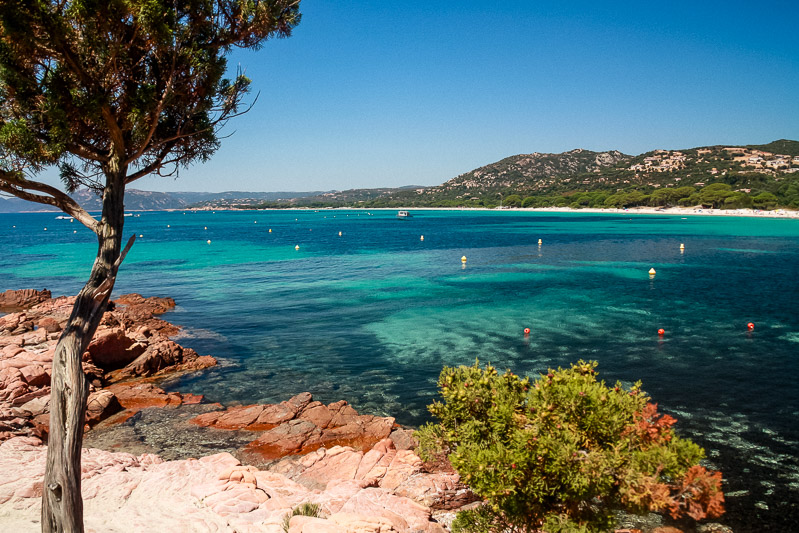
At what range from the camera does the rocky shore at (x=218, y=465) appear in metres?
8.70

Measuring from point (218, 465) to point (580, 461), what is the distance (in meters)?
8.34

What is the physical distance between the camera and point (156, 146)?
7359 mm

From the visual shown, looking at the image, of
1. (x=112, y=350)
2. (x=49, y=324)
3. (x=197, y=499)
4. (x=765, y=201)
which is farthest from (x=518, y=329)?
(x=765, y=201)

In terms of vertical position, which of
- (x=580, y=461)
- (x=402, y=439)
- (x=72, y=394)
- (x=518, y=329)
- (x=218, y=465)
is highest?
(x=72, y=394)

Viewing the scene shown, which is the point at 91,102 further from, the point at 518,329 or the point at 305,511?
the point at 518,329

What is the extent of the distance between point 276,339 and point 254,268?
27.7 m

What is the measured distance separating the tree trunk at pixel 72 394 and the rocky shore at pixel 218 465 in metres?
3.10

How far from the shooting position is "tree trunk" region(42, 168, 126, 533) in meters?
5.76

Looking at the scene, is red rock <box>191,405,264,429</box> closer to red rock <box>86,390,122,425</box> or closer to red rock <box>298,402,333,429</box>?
red rock <box>298,402,333,429</box>

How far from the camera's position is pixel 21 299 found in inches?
1250

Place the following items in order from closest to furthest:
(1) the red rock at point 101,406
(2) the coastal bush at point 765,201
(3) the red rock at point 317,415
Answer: (3) the red rock at point 317,415 < (1) the red rock at point 101,406 < (2) the coastal bush at point 765,201

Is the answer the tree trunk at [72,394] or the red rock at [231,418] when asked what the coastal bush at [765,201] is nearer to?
the red rock at [231,418]

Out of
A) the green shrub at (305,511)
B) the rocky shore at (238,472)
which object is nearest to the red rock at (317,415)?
the rocky shore at (238,472)

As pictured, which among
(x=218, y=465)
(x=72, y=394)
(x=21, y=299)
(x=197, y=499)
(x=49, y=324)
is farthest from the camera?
(x=21, y=299)
